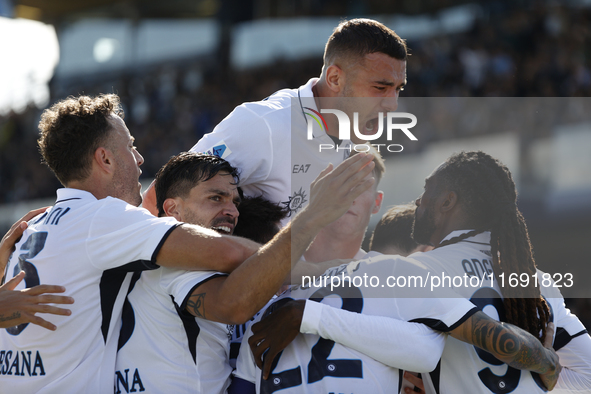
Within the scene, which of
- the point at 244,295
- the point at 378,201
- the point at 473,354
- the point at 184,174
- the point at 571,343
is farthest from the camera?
the point at 378,201

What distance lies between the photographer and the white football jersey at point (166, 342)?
8.95ft

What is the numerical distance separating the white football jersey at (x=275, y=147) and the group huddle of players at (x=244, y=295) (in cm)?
35

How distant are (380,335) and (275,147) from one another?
157 cm

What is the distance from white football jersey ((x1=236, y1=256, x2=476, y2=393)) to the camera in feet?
8.72

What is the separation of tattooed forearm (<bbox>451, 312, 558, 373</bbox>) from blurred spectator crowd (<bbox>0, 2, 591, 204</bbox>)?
5.46 metres

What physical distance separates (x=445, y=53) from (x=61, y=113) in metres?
11.2

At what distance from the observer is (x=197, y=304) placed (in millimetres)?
2637

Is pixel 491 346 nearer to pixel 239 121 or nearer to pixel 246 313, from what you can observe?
pixel 246 313

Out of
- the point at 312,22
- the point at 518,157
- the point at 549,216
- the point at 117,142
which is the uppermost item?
the point at 312,22

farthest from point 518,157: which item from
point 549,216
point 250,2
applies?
point 250,2

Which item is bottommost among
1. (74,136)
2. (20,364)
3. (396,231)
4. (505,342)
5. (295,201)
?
(20,364)

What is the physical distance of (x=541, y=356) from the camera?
2756mm

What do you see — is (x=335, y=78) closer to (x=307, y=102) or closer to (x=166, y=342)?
(x=307, y=102)

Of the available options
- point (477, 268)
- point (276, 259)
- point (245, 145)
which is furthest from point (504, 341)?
point (245, 145)
